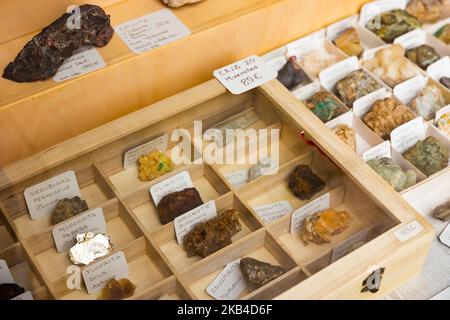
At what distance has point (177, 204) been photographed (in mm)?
1766

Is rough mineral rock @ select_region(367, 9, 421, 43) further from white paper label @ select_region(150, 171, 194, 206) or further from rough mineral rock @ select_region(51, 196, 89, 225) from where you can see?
rough mineral rock @ select_region(51, 196, 89, 225)

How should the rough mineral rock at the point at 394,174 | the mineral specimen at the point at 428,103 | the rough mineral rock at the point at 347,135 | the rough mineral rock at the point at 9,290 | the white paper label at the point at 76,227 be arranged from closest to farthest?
the rough mineral rock at the point at 9,290 < the white paper label at the point at 76,227 < the rough mineral rock at the point at 394,174 < the rough mineral rock at the point at 347,135 < the mineral specimen at the point at 428,103

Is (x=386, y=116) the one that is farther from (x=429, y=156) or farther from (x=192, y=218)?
(x=192, y=218)

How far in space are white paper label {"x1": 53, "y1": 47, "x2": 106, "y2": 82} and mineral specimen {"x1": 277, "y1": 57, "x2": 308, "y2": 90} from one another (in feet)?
2.04

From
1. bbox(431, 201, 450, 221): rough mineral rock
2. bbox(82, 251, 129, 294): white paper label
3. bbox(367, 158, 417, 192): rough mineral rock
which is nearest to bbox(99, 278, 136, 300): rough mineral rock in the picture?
bbox(82, 251, 129, 294): white paper label

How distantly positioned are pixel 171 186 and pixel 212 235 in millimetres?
213

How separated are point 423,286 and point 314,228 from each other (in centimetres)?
34

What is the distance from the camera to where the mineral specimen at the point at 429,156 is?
2.00 metres

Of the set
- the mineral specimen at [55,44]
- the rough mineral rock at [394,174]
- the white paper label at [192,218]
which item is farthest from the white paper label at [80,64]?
the rough mineral rock at [394,174]

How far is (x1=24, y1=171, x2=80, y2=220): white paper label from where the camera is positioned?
171 centimetres

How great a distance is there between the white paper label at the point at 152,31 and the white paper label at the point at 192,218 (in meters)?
0.51

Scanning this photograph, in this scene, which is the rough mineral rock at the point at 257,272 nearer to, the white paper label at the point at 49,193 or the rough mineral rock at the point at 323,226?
Result: the rough mineral rock at the point at 323,226

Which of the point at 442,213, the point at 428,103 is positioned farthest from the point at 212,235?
the point at 428,103
